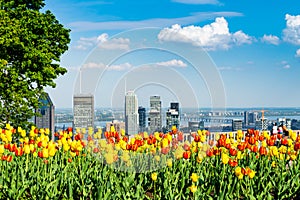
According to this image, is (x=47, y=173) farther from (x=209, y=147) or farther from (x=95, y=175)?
(x=209, y=147)

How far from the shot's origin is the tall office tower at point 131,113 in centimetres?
608

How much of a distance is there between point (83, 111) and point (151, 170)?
143cm

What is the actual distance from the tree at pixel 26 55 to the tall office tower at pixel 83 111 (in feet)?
26.3

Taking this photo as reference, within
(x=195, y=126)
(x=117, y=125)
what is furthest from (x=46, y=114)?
(x=195, y=126)

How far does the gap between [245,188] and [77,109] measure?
2549mm

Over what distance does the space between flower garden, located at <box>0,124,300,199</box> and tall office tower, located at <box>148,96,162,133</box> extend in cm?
12

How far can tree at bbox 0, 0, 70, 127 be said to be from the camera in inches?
559

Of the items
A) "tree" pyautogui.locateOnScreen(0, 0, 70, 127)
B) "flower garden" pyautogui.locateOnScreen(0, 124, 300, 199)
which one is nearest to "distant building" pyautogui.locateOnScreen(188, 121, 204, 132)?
"flower garden" pyautogui.locateOnScreen(0, 124, 300, 199)

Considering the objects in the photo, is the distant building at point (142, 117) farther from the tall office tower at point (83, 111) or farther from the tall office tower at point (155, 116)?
the tall office tower at point (83, 111)

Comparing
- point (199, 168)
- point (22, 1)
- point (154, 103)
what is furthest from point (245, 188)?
point (22, 1)

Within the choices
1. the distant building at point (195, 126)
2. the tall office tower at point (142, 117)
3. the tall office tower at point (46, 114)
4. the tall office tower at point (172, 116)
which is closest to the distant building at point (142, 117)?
the tall office tower at point (142, 117)

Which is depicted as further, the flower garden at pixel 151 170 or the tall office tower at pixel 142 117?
the tall office tower at pixel 142 117

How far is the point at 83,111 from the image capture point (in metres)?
6.46

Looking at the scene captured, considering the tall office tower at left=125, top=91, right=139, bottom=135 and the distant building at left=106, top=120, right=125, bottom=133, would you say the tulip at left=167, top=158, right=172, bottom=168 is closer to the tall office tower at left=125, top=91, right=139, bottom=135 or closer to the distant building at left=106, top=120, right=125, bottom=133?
the tall office tower at left=125, top=91, right=139, bottom=135
